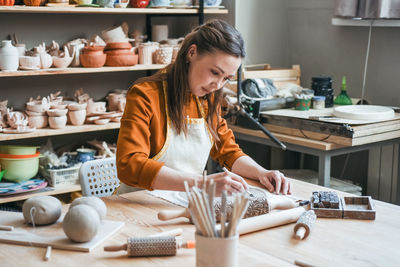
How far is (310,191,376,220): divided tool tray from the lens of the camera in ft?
4.99

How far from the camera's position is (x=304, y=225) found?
4.53 ft

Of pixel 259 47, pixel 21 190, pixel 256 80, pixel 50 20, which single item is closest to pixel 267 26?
pixel 259 47

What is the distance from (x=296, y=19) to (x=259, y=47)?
14.4 inches

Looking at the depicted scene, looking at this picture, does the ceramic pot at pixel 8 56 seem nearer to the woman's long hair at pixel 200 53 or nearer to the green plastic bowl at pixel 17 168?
the green plastic bowl at pixel 17 168

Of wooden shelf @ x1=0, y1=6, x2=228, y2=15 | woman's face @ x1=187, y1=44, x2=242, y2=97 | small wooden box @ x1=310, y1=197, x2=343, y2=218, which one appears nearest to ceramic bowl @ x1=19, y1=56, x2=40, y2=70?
wooden shelf @ x1=0, y1=6, x2=228, y2=15

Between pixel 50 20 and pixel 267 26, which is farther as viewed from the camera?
pixel 267 26

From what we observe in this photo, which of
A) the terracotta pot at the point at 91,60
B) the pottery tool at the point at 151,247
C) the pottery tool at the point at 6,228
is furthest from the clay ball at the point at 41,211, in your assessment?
the terracotta pot at the point at 91,60

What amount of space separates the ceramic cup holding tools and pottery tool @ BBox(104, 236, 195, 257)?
19 cm

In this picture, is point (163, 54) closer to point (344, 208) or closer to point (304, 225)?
point (344, 208)

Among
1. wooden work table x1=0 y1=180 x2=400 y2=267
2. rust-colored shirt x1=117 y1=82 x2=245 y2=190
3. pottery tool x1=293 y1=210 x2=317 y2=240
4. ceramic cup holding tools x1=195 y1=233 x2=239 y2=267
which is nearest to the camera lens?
ceramic cup holding tools x1=195 y1=233 x2=239 y2=267

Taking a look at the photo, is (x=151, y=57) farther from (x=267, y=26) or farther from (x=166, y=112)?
(x=166, y=112)

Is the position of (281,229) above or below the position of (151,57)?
below

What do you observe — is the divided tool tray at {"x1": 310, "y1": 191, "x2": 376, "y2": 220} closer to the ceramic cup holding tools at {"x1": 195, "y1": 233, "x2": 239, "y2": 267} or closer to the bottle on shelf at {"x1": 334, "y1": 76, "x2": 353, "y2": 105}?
the ceramic cup holding tools at {"x1": 195, "y1": 233, "x2": 239, "y2": 267}

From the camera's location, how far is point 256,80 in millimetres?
3266
